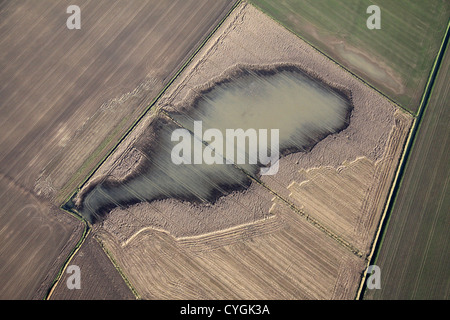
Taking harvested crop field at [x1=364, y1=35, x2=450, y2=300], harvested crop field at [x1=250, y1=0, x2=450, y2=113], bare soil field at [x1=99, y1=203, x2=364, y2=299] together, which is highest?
harvested crop field at [x1=250, y1=0, x2=450, y2=113]

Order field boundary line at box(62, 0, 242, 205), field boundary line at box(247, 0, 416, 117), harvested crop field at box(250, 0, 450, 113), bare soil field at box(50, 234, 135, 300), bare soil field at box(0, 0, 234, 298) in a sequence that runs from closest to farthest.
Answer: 1. bare soil field at box(50, 234, 135, 300)
2. bare soil field at box(0, 0, 234, 298)
3. field boundary line at box(62, 0, 242, 205)
4. field boundary line at box(247, 0, 416, 117)
5. harvested crop field at box(250, 0, 450, 113)

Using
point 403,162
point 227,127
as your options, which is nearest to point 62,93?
point 227,127

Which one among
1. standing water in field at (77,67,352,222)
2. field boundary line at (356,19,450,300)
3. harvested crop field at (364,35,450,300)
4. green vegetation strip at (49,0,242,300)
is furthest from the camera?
standing water in field at (77,67,352,222)

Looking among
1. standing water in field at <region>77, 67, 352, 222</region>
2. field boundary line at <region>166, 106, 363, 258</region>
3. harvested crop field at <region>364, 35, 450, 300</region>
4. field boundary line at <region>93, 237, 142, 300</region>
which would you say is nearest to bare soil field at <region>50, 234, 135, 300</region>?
field boundary line at <region>93, 237, 142, 300</region>

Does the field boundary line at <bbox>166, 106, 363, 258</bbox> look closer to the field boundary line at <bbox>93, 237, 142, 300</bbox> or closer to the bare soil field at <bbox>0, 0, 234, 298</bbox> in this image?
the bare soil field at <bbox>0, 0, 234, 298</bbox>

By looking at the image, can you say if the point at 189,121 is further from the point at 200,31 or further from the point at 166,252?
the point at 166,252

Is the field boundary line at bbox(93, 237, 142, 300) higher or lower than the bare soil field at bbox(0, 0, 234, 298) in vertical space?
lower
